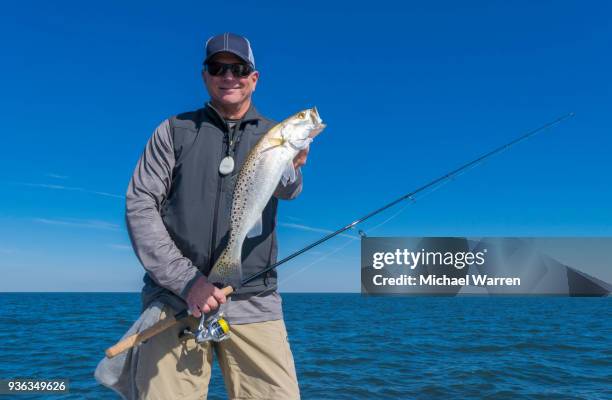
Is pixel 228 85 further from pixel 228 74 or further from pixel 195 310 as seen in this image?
pixel 195 310

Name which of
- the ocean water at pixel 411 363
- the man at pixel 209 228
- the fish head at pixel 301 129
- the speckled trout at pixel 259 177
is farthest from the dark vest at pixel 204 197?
the ocean water at pixel 411 363

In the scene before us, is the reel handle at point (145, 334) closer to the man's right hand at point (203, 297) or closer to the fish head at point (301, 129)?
the man's right hand at point (203, 297)

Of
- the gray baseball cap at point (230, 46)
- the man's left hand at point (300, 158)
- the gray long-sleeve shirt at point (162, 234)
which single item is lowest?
the gray long-sleeve shirt at point (162, 234)

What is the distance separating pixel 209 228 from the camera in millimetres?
3311

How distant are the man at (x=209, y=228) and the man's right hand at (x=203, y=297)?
0.11 m

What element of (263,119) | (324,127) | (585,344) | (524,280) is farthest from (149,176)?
(524,280)

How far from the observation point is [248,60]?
3416 millimetres

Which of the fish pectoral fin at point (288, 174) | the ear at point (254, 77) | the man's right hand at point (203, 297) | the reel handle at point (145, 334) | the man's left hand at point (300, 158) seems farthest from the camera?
the ear at point (254, 77)

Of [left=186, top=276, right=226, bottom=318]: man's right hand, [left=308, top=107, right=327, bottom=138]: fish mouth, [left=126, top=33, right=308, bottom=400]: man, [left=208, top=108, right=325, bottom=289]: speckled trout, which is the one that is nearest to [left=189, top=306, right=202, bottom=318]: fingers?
[left=186, top=276, right=226, bottom=318]: man's right hand

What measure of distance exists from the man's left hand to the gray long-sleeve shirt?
9 cm

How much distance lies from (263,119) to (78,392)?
10.5 metres

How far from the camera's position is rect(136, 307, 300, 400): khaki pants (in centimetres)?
327

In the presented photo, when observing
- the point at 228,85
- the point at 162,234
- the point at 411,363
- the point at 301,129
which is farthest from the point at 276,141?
the point at 411,363

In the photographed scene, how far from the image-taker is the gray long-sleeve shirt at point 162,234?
305 cm
